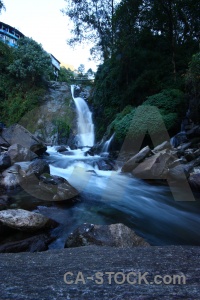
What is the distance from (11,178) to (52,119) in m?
14.0

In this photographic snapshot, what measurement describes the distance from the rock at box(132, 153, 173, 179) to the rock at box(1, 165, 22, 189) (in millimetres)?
4406

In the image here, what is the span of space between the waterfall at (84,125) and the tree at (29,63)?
4724 mm

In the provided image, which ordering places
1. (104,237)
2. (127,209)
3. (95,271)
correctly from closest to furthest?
1. (95,271)
2. (104,237)
3. (127,209)

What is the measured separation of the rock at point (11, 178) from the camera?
20.8 feet

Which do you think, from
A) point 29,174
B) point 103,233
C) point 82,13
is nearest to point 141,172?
point 29,174

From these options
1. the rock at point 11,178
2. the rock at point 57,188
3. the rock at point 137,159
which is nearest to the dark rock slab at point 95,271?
the rock at point 57,188

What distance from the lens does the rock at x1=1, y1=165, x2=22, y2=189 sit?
634 cm

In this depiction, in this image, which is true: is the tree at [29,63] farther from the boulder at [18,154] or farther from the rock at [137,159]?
the rock at [137,159]

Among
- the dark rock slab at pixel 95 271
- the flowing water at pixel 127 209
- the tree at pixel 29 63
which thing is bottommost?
the flowing water at pixel 127 209

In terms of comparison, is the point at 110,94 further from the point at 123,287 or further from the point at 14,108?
the point at 123,287

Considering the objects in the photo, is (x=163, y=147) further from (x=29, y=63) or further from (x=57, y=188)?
(x=29, y=63)

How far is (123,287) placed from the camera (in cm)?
113

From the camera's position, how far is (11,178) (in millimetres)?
6527

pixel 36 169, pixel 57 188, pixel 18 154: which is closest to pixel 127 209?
pixel 57 188
